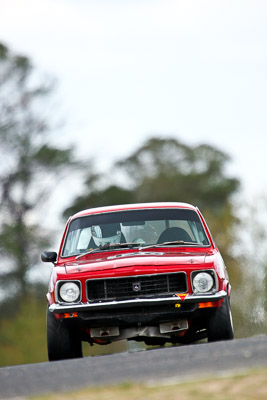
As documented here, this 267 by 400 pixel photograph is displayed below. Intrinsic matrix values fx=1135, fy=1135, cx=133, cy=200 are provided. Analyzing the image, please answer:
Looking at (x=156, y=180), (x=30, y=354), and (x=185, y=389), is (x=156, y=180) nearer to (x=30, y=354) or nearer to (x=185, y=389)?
(x=30, y=354)

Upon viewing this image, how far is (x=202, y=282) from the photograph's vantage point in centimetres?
1267

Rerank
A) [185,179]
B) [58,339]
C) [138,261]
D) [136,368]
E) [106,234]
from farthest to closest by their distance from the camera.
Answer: [185,179] → [106,234] → [58,339] → [138,261] → [136,368]

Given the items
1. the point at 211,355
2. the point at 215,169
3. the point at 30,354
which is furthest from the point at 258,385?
the point at 215,169

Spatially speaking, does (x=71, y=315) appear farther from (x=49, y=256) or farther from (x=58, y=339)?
(x=49, y=256)

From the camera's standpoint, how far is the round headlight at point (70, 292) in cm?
1274

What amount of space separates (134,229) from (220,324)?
199 cm

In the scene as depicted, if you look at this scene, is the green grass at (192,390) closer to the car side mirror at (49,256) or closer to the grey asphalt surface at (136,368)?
the grey asphalt surface at (136,368)

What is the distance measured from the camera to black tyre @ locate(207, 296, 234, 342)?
12812 millimetres

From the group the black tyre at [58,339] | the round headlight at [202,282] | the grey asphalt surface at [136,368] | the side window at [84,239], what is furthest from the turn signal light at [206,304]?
the side window at [84,239]

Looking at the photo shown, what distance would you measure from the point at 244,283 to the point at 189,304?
31.1 meters

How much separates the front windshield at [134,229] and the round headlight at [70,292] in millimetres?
1162

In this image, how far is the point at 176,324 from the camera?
509 inches

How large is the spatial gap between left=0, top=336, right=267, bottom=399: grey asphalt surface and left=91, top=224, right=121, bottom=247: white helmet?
2.81 m

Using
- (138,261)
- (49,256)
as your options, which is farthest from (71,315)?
(49,256)
